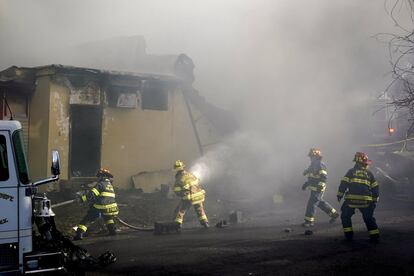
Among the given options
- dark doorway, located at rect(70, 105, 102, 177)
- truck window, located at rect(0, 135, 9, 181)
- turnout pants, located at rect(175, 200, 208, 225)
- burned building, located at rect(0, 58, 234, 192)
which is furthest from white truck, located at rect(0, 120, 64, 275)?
dark doorway, located at rect(70, 105, 102, 177)

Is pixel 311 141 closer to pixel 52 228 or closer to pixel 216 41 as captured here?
pixel 216 41

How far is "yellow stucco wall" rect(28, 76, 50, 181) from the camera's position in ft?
40.4

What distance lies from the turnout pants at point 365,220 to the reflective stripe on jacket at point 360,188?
9cm

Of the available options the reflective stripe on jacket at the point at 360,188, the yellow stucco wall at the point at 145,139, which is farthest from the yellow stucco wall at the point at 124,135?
the reflective stripe on jacket at the point at 360,188

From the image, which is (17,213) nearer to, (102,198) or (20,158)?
(20,158)

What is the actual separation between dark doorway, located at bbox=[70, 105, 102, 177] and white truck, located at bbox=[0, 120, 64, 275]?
27.9 feet

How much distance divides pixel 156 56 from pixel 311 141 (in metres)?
6.36

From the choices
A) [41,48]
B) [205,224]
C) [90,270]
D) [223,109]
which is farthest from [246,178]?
[41,48]

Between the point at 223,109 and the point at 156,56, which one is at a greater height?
the point at 156,56

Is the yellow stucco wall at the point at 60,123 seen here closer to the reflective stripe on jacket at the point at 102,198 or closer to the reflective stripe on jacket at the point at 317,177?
the reflective stripe on jacket at the point at 102,198

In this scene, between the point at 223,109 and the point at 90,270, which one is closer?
the point at 90,270

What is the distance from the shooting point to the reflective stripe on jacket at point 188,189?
9.64 meters

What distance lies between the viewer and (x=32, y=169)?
1250 cm

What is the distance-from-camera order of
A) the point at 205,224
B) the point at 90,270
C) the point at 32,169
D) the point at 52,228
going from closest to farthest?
the point at 52,228 → the point at 90,270 → the point at 205,224 → the point at 32,169
